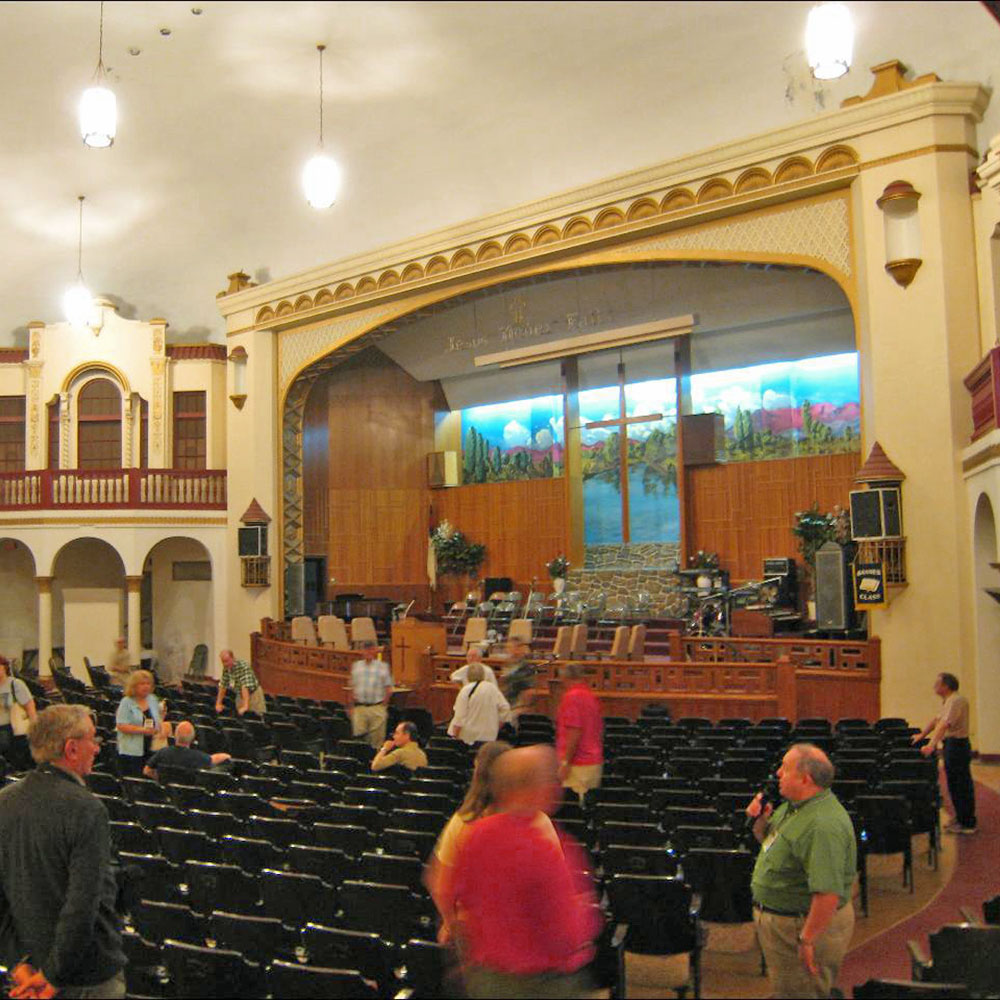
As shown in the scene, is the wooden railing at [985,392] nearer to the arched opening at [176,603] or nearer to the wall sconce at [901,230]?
the wall sconce at [901,230]

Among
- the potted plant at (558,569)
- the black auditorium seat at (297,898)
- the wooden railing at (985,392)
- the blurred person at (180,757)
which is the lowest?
the black auditorium seat at (297,898)

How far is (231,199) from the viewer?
20562mm

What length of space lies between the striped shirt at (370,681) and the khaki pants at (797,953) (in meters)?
7.15

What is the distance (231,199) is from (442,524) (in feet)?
26.3

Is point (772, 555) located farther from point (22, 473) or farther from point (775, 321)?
point (22, 473)

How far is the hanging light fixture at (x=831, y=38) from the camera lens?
1034 cm

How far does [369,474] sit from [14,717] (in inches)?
567

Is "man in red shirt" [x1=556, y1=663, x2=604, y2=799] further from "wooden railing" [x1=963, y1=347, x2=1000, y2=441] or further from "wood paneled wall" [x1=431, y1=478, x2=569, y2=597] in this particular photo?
"wood paneled wall" [x1=431, y1=478, x2=569, y2=597]

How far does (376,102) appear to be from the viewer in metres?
17.2

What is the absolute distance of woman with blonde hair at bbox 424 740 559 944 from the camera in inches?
121

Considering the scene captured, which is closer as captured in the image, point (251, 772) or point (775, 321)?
point (251, 772)

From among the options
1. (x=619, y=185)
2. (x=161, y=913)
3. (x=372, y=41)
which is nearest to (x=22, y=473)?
(x=372, y=41)

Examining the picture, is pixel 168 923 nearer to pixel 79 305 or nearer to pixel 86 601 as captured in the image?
pixel 79 305

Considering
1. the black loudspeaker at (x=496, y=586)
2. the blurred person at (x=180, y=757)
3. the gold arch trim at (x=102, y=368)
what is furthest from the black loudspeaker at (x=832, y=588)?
the gold arch trim at (x=102, y=368)
